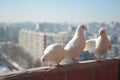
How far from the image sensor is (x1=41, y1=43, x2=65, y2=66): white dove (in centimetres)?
110

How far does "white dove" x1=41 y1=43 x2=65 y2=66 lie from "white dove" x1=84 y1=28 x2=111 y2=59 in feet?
0.89

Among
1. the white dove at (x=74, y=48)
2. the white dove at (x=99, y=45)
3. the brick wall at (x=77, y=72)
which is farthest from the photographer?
the white dove at (x=99, y=45)

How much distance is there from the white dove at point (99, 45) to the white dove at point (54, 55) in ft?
0.89

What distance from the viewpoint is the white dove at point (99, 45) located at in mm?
1324

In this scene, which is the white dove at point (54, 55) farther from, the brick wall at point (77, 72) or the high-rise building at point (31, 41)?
the high-rise building at point (31, 41)

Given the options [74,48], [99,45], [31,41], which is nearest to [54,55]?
[74,48]

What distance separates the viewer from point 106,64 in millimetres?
1379

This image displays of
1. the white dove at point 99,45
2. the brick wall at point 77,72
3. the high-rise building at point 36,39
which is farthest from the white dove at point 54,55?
the high-rise building at point 36,39

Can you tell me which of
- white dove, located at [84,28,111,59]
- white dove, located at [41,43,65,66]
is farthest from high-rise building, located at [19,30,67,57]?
white dove, located at [41,43,65,66]

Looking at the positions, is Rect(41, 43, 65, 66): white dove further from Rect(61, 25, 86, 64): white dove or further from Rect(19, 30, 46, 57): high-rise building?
Rect(19, 30, 46, 57): high-rise building

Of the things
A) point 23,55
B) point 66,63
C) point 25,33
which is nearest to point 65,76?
point 66,63

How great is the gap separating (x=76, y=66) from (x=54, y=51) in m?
0.18

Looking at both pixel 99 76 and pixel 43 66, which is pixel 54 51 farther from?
pixel 99 76

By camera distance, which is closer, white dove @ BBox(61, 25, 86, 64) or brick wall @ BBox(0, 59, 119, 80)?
brick wall @ BBox(0, 59, 119, 80)
